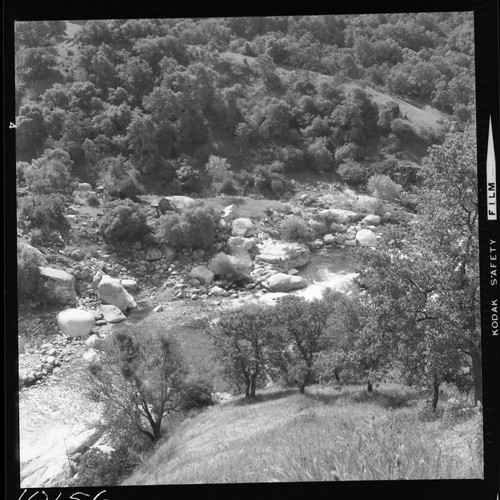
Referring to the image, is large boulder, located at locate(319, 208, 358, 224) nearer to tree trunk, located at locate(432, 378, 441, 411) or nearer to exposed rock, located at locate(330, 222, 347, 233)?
exposed rock, located at locate(330, 222, 347, 233)

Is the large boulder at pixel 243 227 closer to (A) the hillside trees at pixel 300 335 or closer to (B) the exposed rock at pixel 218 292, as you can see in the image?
(B) the exposed rock at pixel 218 292

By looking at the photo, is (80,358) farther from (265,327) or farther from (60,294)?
(265,327)

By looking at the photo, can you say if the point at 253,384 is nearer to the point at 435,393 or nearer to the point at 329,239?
the point at 435,393

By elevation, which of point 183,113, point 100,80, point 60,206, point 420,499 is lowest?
point 420,499

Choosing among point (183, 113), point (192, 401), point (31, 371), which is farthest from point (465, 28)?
point (31, 371)

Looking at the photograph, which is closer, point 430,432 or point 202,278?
point 430,432

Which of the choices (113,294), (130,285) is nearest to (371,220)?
(130,285)

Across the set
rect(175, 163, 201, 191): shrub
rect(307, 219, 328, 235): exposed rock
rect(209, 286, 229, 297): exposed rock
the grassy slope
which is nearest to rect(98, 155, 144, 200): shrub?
rect(175, 163, 201, 191): shrub

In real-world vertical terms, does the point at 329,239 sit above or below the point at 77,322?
above
